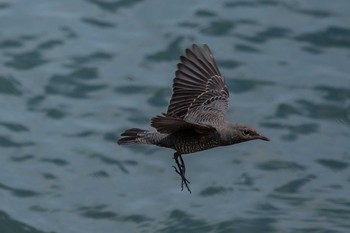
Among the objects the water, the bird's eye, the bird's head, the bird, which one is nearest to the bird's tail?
the bird

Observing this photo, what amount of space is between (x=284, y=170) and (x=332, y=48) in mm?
2345

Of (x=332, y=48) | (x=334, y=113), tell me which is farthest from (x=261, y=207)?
(x=332, y=48)

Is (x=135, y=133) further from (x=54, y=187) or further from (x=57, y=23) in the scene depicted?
→ (x=57, y=23)

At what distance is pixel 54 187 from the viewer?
50.9 feet

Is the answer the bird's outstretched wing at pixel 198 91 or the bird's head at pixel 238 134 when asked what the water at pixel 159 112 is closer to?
the bird's outstretched wing at pixel 198 91

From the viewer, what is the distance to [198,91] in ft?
38.0

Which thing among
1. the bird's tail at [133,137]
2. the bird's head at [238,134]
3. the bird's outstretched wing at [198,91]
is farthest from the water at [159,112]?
the bird's head at [238,134]

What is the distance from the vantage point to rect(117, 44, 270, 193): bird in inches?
411

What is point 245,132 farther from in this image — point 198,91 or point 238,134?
point 198,91

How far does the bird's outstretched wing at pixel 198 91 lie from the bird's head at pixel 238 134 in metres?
0.30

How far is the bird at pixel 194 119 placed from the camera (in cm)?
1044

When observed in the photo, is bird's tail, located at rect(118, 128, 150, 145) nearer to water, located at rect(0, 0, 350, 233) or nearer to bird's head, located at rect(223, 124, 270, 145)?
bird's head, located at rect(223, 124, 270, 145)

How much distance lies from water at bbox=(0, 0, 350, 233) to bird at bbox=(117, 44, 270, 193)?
368 cm

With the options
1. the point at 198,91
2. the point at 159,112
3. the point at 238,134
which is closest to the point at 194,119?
the point at 238,134
